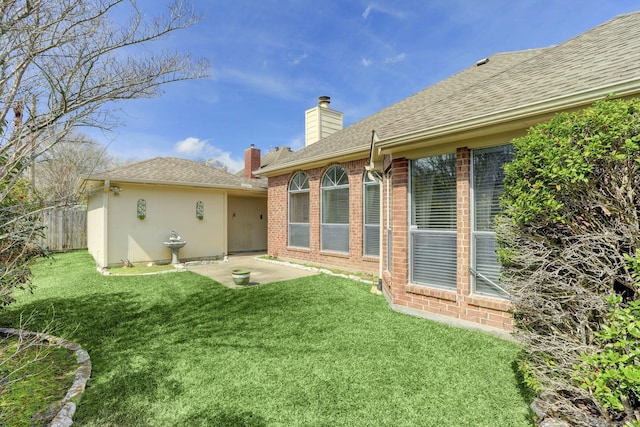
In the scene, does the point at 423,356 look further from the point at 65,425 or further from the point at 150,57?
the point at 150,57

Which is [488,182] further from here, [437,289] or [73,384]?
[73,384]

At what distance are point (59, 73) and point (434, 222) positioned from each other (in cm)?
583

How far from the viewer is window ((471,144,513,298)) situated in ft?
14.6

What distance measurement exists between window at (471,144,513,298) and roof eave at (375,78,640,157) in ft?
1.44

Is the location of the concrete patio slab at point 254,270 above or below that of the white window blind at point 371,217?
below

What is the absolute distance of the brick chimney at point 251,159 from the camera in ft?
55.9

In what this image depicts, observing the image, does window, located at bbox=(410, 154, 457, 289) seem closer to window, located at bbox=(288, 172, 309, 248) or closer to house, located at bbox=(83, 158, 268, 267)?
window, located at bbox=(288, 172, 309, 248)

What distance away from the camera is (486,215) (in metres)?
4.56

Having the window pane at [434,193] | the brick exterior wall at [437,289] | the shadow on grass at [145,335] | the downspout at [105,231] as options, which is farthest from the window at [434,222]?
the downspout at [105,231]

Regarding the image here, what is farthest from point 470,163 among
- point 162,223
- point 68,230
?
point 68,230

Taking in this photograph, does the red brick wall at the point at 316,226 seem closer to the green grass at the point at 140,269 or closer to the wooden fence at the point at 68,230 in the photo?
the green grass at the point at 140,269

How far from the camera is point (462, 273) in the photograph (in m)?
4.77

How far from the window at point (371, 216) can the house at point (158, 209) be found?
6.22 metres

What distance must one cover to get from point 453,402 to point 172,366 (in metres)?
3.43
